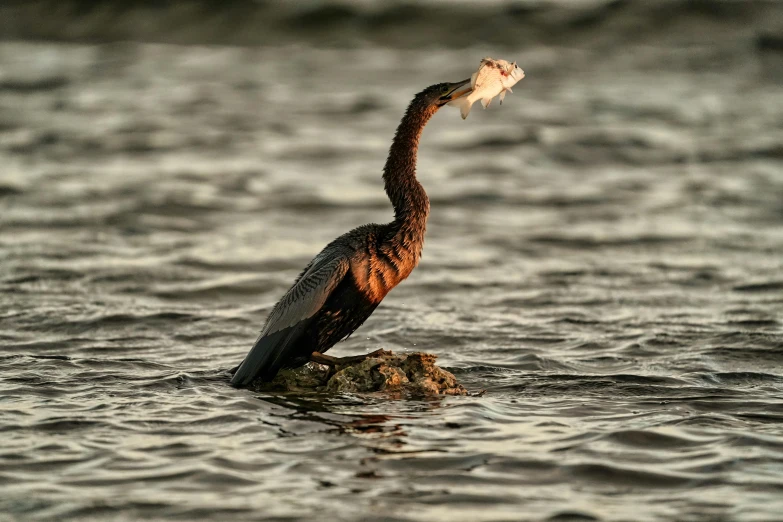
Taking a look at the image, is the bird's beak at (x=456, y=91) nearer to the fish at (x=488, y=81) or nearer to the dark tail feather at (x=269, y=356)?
the fish at (x=488, y=81)

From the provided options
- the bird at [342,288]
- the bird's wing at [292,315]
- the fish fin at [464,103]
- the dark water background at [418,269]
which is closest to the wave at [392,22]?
the dark water background at [418,269]

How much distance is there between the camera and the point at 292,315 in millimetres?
7469

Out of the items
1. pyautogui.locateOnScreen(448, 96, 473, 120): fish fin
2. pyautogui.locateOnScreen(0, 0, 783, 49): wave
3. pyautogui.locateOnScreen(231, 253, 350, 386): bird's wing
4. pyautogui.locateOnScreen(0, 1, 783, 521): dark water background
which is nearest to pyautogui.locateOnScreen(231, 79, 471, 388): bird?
pyautogui.locateOnScreen(231, 253, 350, 386): bird's wing

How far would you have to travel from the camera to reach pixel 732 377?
328 inches

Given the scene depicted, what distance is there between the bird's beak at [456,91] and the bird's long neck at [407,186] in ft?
0.47

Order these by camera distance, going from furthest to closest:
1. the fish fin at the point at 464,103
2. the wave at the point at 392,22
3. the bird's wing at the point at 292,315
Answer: the wave at the point at 392,22 → the fish fin at the point at 464,103 → the bird's wing at the point at 292,315

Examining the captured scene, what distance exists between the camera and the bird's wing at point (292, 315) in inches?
290

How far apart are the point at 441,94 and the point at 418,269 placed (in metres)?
4.99

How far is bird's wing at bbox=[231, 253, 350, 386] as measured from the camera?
7359 millimetres

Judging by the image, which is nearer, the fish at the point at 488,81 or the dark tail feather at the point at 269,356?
the dark tail feather at the point at 269,356

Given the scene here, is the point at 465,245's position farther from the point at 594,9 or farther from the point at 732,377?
the point at 594,9

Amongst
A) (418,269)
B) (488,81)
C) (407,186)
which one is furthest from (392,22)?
(407,186)

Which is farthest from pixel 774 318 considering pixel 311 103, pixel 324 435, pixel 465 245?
pixel 311 103

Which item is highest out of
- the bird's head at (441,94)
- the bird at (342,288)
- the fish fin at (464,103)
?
the bird's head at (441,94)
